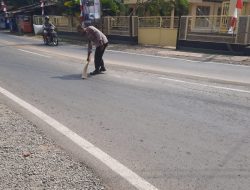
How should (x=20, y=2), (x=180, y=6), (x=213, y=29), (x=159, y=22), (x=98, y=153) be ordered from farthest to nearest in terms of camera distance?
(x=20, y=2) → (x=180, y=6) → (x=159, y=22) → (x=213, y=29) → (x=98, y=153)

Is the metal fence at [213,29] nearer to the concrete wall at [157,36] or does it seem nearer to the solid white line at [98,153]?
the concrete wall at [157,36]

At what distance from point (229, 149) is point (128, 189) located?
167cm

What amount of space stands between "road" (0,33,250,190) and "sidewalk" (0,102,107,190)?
0.61 feet

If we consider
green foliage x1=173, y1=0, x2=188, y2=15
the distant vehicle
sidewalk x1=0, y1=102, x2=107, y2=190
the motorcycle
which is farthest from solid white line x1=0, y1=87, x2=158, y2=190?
green foliage x1=173, y1=0, x2=188, y2=15

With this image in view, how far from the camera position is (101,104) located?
666 centimetres

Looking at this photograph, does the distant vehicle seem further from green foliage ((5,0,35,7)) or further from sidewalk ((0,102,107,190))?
green foliage ((5,0,35,7))

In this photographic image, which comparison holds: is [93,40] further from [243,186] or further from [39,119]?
[243,186]

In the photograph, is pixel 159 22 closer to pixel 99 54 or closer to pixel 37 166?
pixel 99 54

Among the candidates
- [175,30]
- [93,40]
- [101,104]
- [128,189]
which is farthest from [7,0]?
[128,189]

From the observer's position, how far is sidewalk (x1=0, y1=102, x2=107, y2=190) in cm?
342

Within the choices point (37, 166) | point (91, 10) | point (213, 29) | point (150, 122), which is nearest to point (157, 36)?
point (213, 29)

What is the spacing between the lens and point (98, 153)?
Answer: 427cm

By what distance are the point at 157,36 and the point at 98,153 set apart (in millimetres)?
17640

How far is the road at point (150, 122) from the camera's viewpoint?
12.2ft
